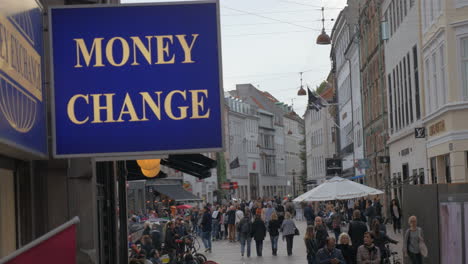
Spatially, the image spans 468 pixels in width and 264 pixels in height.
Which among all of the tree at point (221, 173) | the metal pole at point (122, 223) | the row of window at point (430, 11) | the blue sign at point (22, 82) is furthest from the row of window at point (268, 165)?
the blue sign at point (22, 82)

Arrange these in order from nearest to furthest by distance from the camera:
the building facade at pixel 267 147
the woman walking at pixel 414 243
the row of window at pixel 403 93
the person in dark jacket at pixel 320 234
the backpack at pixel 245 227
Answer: the woman walking at pixel 414 243, the person in dark jacket at pixel 320 234, the backpack at pixel 245 227, the row of window at pixel 403 93, the building facade at pixel 267 147

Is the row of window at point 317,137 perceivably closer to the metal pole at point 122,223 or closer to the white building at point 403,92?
the white building at point 403,92

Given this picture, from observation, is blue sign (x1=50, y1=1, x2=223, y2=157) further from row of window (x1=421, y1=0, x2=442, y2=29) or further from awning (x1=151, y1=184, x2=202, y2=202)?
awning (x1=151, y1=184, x2=202, y2=202)

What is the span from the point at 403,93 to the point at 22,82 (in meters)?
37.6

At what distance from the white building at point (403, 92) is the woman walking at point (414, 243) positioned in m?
15.9

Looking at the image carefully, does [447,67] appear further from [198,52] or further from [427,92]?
[198,52]

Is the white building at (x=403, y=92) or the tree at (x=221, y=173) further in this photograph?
the tree at (x=221, y=173)

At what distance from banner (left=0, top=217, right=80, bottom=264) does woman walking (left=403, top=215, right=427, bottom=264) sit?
15902 millimetres

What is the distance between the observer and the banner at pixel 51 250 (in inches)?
112

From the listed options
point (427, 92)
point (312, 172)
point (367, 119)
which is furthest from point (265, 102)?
point (427, 92)

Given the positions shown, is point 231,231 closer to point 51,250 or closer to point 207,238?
point 207,238

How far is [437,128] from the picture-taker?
108 ft

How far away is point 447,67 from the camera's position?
30.1m

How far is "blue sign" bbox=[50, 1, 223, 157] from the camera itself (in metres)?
5.97
